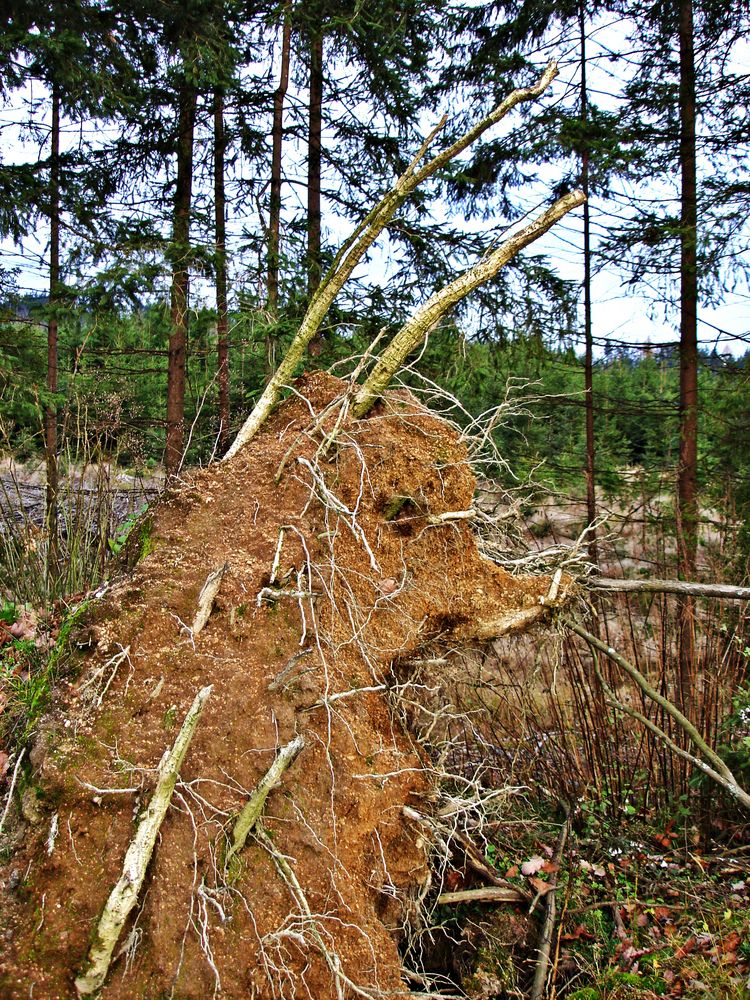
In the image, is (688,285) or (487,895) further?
(688,285)

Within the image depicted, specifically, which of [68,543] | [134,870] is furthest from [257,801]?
[68,543]

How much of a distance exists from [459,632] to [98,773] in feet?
6.53

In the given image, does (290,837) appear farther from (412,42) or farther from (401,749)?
(412,42)

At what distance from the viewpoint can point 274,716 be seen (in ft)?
8.27

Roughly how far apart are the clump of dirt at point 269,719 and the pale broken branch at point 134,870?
0.05 m

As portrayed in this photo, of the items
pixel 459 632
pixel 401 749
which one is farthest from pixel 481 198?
pixel 401 749

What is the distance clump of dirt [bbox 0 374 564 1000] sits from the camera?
2012 mm

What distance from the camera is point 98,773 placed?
7.25 feet

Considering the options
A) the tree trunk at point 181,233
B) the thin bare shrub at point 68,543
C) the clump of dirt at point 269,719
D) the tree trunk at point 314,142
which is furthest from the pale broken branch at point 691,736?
the tree trunk at point 314,142

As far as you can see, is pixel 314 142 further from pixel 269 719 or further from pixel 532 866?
pixel 532 866

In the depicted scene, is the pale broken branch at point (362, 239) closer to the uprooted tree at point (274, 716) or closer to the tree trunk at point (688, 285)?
the uprooted tree at point (274, 716)

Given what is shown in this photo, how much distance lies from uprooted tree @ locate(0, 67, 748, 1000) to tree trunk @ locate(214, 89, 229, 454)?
13.2 ft

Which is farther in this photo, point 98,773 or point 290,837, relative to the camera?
point 290,837

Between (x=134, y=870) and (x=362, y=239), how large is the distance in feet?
11.7
